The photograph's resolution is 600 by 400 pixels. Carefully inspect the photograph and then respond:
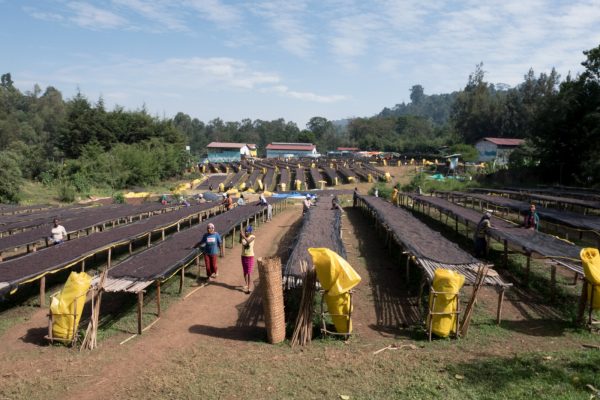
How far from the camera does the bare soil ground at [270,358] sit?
19.0 feet

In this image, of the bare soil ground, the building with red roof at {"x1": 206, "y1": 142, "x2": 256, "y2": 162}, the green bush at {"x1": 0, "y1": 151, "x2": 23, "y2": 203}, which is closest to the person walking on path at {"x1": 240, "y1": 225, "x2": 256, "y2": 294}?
the bare soil ground

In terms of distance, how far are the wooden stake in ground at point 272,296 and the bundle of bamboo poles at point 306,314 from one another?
0.27 metres

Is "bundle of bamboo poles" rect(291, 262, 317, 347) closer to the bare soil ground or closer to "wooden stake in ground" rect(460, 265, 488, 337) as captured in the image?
the bare soil ground

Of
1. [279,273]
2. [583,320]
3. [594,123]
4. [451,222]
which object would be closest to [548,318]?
[583,320]

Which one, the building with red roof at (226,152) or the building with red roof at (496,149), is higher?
the building with red roof at (496,149)

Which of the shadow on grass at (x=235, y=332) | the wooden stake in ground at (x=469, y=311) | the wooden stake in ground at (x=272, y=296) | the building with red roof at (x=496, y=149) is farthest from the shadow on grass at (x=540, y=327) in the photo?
the building with red roof at (x=496, y=149)

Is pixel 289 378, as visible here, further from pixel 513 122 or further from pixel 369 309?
pixel 513 122

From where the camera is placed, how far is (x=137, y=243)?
53.5 feet

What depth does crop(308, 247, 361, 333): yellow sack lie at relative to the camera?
728cm

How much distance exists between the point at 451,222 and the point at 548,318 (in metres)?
12.4

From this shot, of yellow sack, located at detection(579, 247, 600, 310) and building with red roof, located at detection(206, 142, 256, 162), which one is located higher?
building with red roof, located at detection(206, 142, 256, 162)

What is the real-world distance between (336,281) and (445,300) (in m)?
1.81

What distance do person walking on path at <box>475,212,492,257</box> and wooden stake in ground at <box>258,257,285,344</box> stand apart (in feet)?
25.4

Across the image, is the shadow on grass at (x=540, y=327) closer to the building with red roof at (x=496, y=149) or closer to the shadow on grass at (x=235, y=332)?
the shadow on grass at (x=235, y=332)
